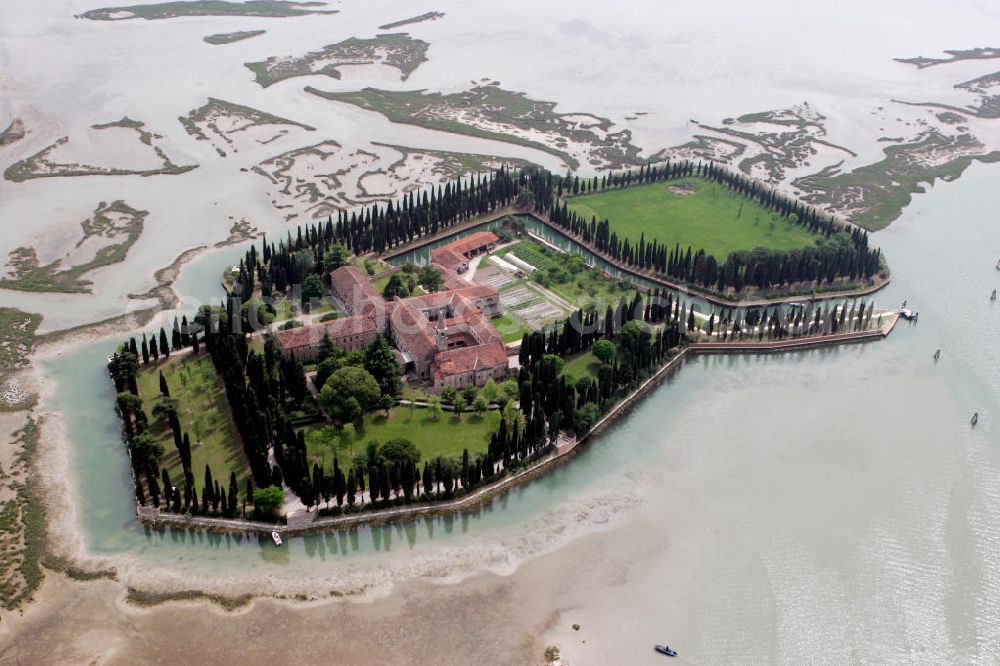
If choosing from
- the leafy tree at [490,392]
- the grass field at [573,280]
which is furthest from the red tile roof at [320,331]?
the grass field at [573,280]

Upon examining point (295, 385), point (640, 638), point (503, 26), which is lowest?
point (640, 638)

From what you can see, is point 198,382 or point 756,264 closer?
point 198,382

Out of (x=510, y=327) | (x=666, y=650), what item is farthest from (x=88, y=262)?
(x=666, y=650)

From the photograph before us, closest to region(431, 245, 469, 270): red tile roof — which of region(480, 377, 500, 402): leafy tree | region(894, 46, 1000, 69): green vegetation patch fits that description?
region(480, 377, 500, 402): leafy tree

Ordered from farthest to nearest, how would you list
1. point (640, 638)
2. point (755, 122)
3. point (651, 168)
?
point (755, 122), point (651, 168), point (640, 638)

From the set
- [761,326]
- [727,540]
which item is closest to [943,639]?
[727,540]

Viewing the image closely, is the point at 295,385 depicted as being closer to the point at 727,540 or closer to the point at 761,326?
the point at 727,540
